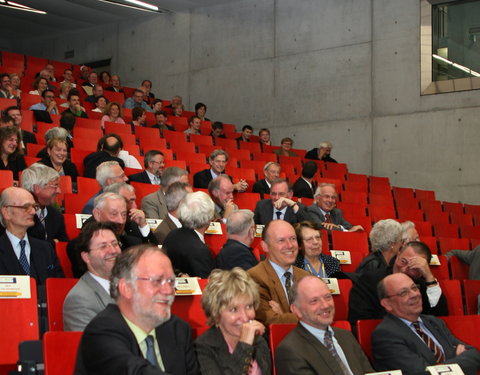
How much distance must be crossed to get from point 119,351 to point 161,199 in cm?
302

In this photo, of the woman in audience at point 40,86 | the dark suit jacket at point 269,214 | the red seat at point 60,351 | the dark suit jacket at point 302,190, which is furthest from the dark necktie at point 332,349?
the woman in audience at point 40,86

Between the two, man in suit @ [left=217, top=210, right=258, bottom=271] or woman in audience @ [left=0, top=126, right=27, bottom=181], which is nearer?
man in suit @ [left=217, top=210, right=258, bottom=271]

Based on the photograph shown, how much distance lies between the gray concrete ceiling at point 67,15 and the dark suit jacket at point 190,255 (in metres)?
8.87

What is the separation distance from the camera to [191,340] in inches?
101

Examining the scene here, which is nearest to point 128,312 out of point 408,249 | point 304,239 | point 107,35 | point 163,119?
point 304,239

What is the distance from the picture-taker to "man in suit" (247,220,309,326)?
11.3 feet

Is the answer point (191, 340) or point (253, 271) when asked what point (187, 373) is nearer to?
point (191, 340)

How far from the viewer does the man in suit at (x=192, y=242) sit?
3.78m

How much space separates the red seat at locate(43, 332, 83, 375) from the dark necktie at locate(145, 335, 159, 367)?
239 millimetres

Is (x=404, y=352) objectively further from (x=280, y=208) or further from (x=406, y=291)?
(x=280, y=208)

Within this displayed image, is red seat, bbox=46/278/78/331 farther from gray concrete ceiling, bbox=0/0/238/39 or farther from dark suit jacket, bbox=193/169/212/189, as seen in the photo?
gray concrete ceiling, bbox=0/0/238/39

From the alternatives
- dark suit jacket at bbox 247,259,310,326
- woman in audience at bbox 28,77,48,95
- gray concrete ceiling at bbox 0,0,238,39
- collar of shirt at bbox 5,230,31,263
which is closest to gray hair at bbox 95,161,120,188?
collar of shirt at bbox 5,230,31,263

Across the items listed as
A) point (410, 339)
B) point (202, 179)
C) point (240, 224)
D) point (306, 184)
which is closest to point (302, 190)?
point (306, 184)

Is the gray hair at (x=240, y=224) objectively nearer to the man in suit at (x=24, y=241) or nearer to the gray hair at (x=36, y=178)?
the man in suit at (x=24, y=241)
